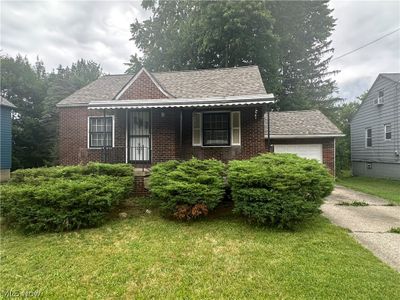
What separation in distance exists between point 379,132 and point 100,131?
744 inches

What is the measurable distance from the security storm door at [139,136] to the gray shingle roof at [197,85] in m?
1.56

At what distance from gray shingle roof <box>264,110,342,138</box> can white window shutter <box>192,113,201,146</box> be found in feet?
18.0

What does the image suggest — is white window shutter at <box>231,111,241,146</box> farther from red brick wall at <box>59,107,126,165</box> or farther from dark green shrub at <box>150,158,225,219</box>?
red brick wall at <box>59,107,126,165</box>

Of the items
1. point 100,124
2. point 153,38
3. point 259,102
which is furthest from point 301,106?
point 100,124

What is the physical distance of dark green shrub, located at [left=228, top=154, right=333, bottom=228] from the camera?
5.28 m

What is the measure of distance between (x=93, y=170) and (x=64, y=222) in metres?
1.75

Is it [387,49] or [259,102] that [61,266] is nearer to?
[259,102]

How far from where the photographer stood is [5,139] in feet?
52.1

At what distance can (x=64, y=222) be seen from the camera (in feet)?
17.8

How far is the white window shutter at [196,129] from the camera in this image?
32.9 feet

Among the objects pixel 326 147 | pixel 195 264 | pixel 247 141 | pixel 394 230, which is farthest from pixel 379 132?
pixel 195 264

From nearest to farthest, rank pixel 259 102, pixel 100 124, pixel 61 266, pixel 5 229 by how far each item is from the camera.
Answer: pixel 61 266 → pixel 5 229 → pixel 259 102 → pixel 100 124

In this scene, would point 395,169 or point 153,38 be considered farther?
point 153,38

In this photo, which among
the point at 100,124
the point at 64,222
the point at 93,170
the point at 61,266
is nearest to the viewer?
the point at 61,266
